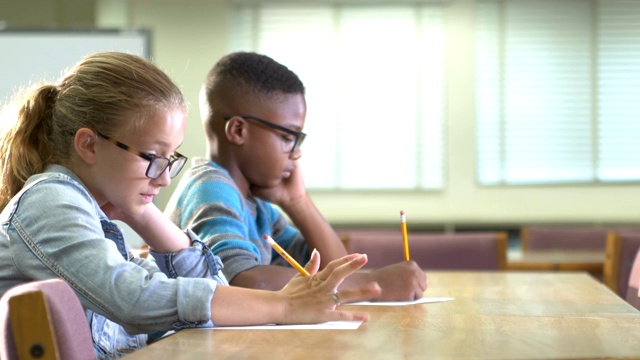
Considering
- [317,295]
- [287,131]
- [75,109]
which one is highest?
[75,109]

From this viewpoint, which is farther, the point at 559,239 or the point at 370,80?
the point at 370,80

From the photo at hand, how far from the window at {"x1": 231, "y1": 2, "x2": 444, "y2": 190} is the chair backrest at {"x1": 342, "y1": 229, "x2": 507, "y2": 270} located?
11.2ft

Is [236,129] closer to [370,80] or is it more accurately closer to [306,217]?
[306,217]

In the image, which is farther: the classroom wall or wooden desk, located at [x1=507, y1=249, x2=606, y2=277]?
the classroom wall

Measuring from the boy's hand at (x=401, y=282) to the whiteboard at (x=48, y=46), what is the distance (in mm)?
4523

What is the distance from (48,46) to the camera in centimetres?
635

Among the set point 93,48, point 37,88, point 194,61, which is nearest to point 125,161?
point 37,88

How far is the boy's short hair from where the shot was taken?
2.50 metres

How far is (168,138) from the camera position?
1.65 m

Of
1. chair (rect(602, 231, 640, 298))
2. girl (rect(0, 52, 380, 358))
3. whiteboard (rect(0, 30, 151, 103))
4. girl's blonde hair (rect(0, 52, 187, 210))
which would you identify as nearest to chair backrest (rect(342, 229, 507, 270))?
chair (rect(602, 231, 640, 298))

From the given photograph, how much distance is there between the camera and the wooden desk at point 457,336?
4.08 feet

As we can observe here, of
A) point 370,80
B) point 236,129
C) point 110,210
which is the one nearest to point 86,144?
point 110,210

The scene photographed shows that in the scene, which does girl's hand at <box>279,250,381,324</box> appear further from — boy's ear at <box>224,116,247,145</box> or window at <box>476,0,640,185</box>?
window at <box>476,0,640,185</box>

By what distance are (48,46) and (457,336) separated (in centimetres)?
540
